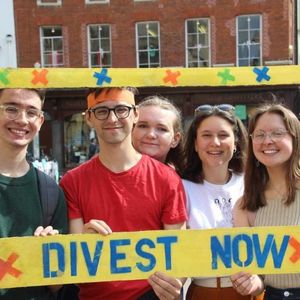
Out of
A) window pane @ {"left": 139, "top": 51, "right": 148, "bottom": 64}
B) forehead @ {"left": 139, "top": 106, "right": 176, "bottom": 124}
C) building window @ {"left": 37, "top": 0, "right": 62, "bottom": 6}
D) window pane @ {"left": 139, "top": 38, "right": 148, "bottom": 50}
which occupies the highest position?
building window @ {"left": 37, "top": 0, "right": 62, "bottom": 6}

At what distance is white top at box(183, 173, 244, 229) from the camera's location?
234 cm

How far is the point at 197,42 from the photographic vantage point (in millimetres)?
17656

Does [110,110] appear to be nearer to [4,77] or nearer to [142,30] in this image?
[4,77]

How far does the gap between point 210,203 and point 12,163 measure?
1042 mm

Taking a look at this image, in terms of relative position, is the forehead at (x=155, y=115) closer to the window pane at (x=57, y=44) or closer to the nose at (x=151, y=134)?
the nose at (x=151, y=134)

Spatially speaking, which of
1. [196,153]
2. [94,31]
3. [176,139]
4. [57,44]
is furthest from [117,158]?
[57,44]

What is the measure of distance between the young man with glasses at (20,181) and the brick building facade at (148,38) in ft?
48.9

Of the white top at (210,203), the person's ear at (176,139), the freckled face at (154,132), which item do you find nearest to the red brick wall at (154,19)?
the person's ear at (176,139)

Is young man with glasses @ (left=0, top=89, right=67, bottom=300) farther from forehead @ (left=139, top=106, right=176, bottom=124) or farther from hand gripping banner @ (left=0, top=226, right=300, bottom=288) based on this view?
forehead @ (left=139, top=106, right=176, bottom=124)

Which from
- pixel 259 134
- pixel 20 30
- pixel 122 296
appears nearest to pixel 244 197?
pixel 259 134

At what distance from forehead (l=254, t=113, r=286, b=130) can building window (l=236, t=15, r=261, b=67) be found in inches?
617

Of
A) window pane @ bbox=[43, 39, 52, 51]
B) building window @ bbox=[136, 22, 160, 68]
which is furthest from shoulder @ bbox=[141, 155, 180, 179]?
window pane @ bbox=[43, 39, 52, 51]

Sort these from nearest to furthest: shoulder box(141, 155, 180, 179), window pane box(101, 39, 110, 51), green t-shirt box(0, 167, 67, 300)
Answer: green t-shirt box(0, 167, 67, 300), shoulder box(141, 155, 180, 179), window pane box(101, 39, 110, 51)

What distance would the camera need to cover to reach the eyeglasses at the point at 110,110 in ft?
6.95
